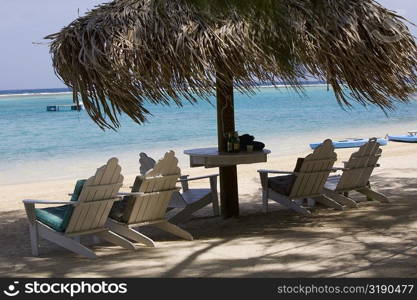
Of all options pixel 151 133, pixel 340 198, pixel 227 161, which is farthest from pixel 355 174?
pixel 151 133

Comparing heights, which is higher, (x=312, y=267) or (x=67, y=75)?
(x=67, y=75)

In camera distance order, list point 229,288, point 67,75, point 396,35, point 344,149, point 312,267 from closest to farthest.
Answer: point 229,288 → point 312,267 → point 67,75 → point 396,35 → point 344,149

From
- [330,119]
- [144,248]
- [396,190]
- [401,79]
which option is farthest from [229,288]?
[330,119]

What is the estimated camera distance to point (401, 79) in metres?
7.07

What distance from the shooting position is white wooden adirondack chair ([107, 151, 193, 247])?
602 centimetres

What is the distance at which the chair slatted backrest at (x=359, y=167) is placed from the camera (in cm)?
735

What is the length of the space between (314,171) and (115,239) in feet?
6.89

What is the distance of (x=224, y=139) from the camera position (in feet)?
23.2

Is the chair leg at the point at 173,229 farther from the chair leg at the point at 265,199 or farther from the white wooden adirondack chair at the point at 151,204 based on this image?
the chair leg at the point at 265,199

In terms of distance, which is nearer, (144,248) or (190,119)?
(144,248)

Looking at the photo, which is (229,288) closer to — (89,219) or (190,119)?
(89,219)

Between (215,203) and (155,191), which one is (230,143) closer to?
(215,203)

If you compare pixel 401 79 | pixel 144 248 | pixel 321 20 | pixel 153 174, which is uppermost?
pixel 321 20

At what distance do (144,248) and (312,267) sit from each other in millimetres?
1611
